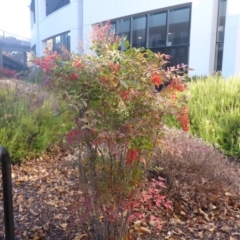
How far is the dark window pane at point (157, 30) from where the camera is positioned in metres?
14.0

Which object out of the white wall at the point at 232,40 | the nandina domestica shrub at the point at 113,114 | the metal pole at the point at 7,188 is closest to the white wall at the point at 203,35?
the white wall at the point at 232,40

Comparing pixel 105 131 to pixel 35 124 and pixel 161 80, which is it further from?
pixel 35 124

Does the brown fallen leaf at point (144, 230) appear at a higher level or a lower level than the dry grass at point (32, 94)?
lower

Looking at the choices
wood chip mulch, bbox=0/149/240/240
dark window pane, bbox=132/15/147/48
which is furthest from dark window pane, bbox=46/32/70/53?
wood chip mulch, bbox=0/149/240/240

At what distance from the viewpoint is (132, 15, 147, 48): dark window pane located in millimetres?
15117

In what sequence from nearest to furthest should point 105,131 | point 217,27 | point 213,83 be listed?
point 105,131 → point 213,83 → point 217,27

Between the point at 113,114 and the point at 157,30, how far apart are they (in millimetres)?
13161

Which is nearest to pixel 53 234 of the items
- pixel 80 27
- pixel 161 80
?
pixel 161 80

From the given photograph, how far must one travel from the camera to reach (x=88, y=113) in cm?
206

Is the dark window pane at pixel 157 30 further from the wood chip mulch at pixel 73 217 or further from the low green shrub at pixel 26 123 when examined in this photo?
the wood chip mulch at pixel 73 217

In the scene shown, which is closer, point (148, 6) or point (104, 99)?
point (104, 99)

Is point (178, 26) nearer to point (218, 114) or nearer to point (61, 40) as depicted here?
point (218, 114)

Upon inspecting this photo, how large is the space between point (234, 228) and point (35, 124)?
129 inches

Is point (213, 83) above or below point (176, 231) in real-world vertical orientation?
above
